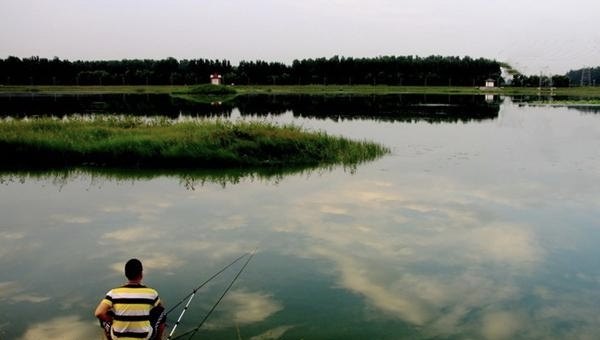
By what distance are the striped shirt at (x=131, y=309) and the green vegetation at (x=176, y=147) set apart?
1656 cm

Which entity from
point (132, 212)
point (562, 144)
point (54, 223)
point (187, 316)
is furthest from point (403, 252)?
point (562, 144)

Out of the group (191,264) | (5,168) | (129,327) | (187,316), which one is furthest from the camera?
(5,168)

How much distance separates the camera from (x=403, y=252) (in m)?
12.8

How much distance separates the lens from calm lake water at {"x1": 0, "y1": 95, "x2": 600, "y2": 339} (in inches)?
367

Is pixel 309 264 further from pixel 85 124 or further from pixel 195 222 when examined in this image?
pixel 85 124

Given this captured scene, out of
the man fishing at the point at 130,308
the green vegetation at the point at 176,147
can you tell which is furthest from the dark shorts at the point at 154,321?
the green vegetation at the point at 176,147

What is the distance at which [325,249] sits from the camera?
12.9 metres

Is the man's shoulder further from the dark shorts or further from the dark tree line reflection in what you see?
the dark tree line reflection

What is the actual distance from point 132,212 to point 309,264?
6483mm

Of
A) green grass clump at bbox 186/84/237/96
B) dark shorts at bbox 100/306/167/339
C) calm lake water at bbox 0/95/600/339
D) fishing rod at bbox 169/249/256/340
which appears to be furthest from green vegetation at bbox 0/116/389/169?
green grass clump at bbox 186/84/237/96

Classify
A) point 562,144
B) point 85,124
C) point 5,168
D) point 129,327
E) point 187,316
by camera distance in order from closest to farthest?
point 129,327
point 187,316
point 5,168
point 85,124
point 562,144

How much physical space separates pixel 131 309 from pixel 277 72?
148467mm

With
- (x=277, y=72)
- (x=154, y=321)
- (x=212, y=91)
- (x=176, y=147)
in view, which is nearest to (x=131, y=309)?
(x=154, y=321)

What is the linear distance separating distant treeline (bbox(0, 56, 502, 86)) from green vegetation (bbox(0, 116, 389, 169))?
389 feet
